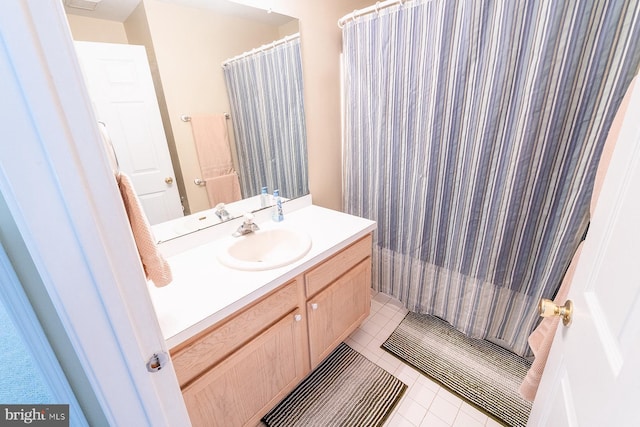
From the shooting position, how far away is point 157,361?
1.69 ft

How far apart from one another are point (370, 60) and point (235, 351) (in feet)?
5.35

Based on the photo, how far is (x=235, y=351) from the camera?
37.7 inches

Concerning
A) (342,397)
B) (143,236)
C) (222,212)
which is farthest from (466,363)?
(143,236)

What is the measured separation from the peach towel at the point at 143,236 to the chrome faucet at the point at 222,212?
650mm

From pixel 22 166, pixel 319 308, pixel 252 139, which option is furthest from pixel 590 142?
pixel 22 166

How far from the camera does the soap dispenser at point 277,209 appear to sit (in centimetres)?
153

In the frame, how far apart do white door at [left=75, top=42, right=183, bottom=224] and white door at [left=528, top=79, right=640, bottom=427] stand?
4.59 feet

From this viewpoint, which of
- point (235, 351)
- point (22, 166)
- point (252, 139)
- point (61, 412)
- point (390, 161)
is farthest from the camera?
point (390, 161)

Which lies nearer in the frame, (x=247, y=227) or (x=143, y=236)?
(x=143, y=236)

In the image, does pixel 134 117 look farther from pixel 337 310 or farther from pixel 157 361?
pixel 337 310

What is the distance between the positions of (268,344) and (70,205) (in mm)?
890

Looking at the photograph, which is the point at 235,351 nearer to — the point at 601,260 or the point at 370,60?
the point at 601,260

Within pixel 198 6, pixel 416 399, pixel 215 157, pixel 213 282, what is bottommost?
pixel 416 399

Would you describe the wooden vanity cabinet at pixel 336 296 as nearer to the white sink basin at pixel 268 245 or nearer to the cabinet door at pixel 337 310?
the cabinet door at pixel 337 310
